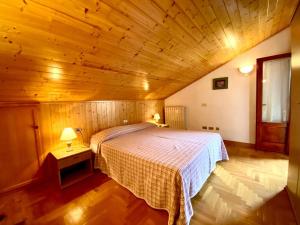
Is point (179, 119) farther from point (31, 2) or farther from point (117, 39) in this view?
point (31, 2)

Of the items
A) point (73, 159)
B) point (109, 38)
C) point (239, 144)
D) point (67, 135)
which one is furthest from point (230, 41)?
point (73, 159)

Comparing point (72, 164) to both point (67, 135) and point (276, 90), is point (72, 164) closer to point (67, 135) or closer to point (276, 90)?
point (67, 135)

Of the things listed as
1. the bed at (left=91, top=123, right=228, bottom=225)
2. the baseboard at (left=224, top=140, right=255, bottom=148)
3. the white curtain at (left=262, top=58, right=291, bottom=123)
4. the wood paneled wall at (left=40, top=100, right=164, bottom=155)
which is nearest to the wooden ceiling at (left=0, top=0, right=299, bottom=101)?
the wood paneled wall at (left=40, top=100, right=164, bottom=155)

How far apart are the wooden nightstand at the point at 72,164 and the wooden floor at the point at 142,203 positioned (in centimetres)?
16

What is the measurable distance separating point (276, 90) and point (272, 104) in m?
0.30

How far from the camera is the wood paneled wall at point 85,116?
247 centimetres

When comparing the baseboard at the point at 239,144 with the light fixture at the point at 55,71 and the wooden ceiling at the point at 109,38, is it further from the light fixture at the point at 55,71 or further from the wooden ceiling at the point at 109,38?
the light fixture at the point at 55,71

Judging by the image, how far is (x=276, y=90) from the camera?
3133 millimetres

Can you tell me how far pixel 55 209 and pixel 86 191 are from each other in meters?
0.41

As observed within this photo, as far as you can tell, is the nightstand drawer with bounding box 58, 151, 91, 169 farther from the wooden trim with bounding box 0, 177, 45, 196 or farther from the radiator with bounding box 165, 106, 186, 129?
the radiator with bounding box 165, 106, 186, 129

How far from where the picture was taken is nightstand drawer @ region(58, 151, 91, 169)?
2199mm

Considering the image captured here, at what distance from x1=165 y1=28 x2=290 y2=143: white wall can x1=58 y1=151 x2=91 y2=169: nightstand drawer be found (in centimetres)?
321

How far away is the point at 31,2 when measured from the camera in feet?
3.47

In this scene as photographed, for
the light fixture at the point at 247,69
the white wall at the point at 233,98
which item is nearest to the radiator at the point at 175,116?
the white wall at the point at 233,98
